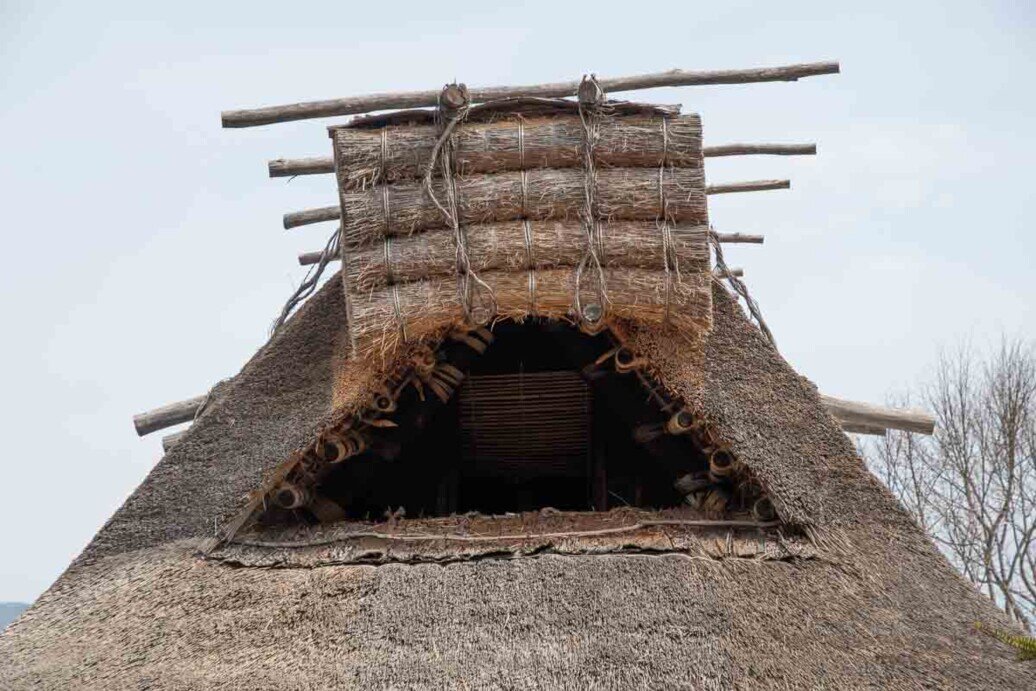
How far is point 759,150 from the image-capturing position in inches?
282

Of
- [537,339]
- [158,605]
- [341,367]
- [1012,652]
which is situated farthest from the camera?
[537,339]

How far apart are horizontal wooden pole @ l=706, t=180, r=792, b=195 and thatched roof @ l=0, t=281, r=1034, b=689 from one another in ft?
5.86

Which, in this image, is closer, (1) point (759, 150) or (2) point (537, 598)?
(2) point (537, 598)

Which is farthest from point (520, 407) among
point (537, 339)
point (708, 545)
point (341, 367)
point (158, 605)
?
point (158, 605)

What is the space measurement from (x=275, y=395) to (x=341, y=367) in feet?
1.10

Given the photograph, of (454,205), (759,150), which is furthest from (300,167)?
(759,150)

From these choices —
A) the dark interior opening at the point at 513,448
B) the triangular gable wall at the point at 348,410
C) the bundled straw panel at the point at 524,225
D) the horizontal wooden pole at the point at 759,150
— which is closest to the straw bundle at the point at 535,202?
the bundled straw panel at the point at 524,225

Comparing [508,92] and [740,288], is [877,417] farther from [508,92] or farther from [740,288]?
[508,92]

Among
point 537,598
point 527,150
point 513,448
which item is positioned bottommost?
point 537,598

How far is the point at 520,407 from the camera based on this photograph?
Answer: 23.1 feet

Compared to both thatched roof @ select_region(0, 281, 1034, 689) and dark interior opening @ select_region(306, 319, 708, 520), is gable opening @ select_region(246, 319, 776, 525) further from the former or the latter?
thatched roof @ select_region(0, 281, 1034, 689)

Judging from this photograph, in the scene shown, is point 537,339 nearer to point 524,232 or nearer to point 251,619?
point 524,232

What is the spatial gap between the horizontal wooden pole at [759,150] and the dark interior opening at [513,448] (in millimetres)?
1359

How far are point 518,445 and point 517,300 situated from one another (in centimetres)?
186
